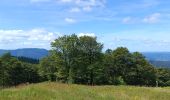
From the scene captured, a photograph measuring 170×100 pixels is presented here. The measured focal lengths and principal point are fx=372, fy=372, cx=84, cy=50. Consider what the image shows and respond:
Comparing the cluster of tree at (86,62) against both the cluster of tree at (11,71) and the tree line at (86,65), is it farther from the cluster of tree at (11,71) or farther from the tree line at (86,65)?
the cluster of tree at (11,71)

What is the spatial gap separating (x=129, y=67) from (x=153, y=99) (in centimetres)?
7208

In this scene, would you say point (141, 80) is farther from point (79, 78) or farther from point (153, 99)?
point (153, 99)

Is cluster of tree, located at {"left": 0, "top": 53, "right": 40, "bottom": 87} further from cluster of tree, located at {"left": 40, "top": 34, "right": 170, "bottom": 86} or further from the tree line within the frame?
cluster of tree, located at {"left": 40, "top": 34, "right": 170, "bottom": 86}

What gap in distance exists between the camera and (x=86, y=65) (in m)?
80.7

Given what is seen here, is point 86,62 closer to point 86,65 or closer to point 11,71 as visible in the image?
point 86,65

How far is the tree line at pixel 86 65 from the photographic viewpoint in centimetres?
8075

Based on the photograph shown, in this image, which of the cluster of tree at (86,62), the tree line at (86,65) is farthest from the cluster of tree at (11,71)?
the cluster of tree at (86,62)

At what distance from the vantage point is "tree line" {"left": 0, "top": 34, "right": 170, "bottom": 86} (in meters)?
80.8

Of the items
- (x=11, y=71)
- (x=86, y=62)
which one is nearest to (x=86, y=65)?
(x=86, y=62)

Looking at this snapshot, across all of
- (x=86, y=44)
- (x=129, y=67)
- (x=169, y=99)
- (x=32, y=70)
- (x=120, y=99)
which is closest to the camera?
(x=120, y=99)

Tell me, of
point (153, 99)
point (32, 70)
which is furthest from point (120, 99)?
point (32, 70)

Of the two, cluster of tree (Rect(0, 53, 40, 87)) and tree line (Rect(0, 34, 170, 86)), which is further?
cluster of tree (Rect(0, 53, 40, 87))

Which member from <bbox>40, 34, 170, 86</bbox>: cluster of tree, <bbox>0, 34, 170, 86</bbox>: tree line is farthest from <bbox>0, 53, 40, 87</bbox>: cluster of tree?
<bbox>40, 34, 170, 86</bbox>: cluster of tree

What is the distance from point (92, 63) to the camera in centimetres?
8156
